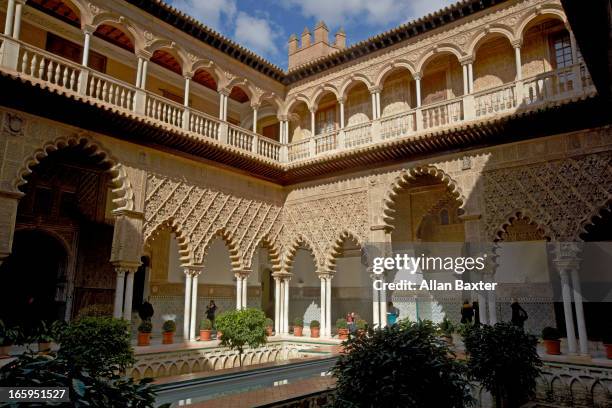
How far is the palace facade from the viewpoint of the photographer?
28.4 feet

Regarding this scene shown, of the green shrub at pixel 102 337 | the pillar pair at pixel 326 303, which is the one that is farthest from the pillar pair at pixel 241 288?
the green shrub at pixel 102 337

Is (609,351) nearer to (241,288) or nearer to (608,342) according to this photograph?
(608,342)

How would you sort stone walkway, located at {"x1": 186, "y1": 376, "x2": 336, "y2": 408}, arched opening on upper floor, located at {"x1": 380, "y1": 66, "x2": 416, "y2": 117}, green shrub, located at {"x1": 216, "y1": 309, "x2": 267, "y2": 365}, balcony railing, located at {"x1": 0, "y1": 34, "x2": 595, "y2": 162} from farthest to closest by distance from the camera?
arched opening on upper floor, located at {"x1": 380, "y1": 66, "x2": 416, "y2": 117}, green shrub, located at {"x1": 216, "y1": 309, "x2": 267, "y2": 365}, balcony railing, located at {"x1": 0, "y1": 34, "x2": 595, "y2": 162}, stone walkway, located at {"x1": 186, "y1": 376, "x2": 336, "y2": 408}

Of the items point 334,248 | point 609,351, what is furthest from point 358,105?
point 609,351

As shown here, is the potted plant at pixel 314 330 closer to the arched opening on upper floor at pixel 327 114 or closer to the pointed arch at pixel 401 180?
the pointed arch at pixel 401 180

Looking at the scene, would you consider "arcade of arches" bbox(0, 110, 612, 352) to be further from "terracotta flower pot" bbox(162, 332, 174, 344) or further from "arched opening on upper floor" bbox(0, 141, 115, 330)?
"terracotta flower pot" bbox(162, 332, 174, 344)

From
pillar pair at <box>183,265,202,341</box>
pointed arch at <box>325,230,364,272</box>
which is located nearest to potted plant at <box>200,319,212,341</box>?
pillar pair at <box>183,265,202,341</box>

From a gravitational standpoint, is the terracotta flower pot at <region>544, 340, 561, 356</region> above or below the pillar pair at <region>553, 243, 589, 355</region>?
below

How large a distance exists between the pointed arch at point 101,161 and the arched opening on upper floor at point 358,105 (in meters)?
6.58

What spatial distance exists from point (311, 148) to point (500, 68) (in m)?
5.11

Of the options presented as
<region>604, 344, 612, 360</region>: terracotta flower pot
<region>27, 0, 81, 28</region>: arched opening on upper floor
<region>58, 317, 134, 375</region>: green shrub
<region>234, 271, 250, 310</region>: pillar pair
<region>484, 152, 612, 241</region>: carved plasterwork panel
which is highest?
<region>27, 0, 81, 28</region>: arched opening on upper floor

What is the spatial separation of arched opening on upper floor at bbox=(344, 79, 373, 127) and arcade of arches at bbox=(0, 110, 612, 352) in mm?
2311

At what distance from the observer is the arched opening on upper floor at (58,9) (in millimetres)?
10195

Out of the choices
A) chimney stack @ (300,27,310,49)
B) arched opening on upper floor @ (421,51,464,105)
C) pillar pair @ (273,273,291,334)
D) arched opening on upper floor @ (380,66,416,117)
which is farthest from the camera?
chimney stack @ (300,27,310,49)
